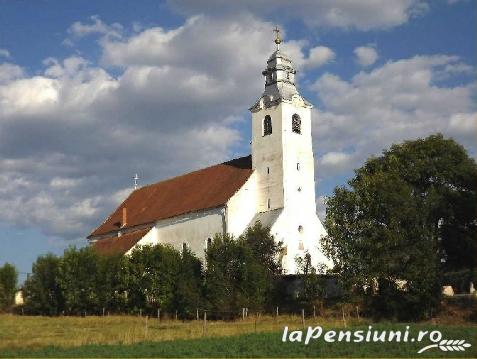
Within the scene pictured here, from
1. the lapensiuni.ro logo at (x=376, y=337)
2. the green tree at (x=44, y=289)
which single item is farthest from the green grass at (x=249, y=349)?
the green tree at (x=44, y=289)

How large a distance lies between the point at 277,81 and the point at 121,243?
20.6 m

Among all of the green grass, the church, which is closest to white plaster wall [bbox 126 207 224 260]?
the church

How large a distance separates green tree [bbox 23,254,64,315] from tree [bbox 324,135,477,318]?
78.8 feet

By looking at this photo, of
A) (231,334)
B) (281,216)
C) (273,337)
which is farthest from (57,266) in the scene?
(273,337)

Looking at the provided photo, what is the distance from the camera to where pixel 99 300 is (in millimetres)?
48469

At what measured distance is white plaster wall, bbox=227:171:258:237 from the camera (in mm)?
49969

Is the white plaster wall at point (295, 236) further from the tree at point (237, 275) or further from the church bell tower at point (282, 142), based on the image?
the tree at point (237, 275)

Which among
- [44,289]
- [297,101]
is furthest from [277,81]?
[44,289]

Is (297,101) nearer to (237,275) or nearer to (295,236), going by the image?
(295,236)

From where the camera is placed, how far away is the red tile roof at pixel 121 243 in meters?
55.8

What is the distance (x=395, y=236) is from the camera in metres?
35.8

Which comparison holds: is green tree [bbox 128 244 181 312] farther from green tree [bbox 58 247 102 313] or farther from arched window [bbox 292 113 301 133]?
arched window [bbox 292 113 301 133]

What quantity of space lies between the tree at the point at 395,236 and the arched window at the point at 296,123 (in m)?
9.66

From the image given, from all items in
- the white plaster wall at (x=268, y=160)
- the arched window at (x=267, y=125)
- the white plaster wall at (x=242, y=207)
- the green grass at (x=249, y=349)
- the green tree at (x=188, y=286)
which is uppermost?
the arched window at (x=267, y=125)
